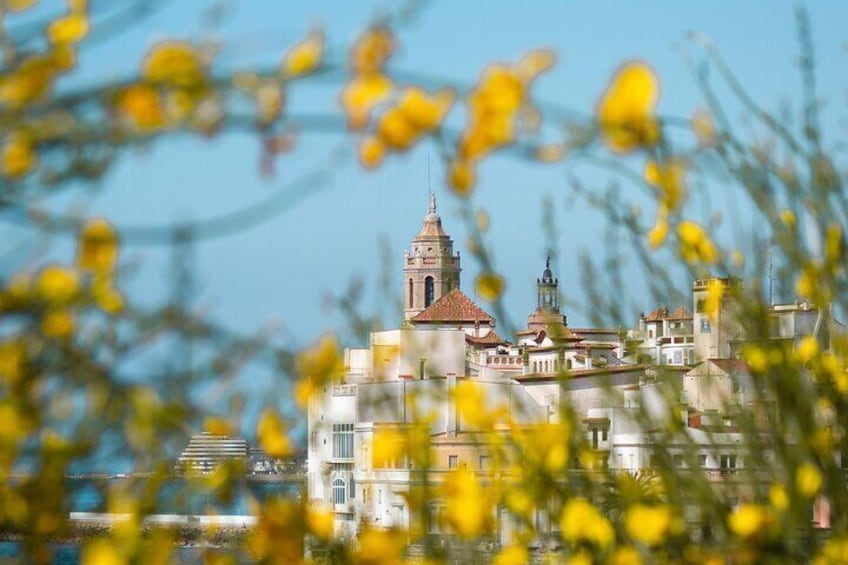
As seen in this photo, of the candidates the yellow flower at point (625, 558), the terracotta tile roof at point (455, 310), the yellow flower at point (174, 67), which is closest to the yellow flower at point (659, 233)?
the yellow flower at point (625, 558)

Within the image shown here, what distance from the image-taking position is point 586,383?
906 inches

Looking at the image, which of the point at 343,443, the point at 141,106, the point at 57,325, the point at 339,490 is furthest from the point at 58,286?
the point at 339,490

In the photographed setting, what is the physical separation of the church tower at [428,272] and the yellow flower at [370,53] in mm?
67351

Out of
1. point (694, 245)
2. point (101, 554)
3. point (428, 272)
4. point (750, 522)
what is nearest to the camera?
point (101, 554)

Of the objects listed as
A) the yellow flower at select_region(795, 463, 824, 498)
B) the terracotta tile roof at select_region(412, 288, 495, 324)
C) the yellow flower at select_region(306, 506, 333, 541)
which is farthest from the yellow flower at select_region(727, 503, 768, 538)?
the terracotta tile roof at select_region(412, 288, 495, 324)

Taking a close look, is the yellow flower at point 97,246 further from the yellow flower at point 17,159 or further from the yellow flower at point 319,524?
the yellow flower at point 319,524

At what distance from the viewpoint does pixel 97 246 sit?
3.37 ft

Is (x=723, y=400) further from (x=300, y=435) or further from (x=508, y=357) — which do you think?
(x=508, y=357)

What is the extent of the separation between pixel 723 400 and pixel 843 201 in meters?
0.36

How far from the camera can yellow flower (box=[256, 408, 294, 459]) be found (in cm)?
132

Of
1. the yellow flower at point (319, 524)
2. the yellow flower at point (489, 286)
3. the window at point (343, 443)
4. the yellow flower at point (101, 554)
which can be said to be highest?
the window at point (343, 443)

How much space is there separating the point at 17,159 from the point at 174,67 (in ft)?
0.43

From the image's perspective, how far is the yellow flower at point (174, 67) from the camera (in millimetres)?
1000

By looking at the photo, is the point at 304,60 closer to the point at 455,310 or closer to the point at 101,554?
the point at 101,554
